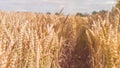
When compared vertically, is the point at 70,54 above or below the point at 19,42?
below

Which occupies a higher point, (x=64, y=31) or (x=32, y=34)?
(x=32, y=34)

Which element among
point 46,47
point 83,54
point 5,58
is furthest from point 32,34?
point 83,54

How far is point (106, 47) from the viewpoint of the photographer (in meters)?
2.29

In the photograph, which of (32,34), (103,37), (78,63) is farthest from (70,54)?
(32,34)

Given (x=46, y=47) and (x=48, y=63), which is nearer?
(x=48, y=63)

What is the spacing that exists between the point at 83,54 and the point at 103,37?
2560 mm

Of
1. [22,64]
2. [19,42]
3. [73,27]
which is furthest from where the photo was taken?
[73,27]

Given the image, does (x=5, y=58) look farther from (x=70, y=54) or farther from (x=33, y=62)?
(x=70, y=54)

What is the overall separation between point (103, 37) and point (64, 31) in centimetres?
255

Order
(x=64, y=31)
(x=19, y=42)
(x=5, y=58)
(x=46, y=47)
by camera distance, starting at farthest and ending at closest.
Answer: (x=64, y=31) → (x=46, y=47) → (x=19, y=42) → (x=5, y=58)

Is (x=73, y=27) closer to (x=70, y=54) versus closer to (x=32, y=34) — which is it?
(x=70, y=54)

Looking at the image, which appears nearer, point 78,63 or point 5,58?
point 5,58

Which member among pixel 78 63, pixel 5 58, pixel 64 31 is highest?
pixel 5 58

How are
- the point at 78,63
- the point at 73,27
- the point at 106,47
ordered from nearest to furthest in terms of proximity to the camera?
the point at 106,47 → the point at 78,63 → the point at 73,27
